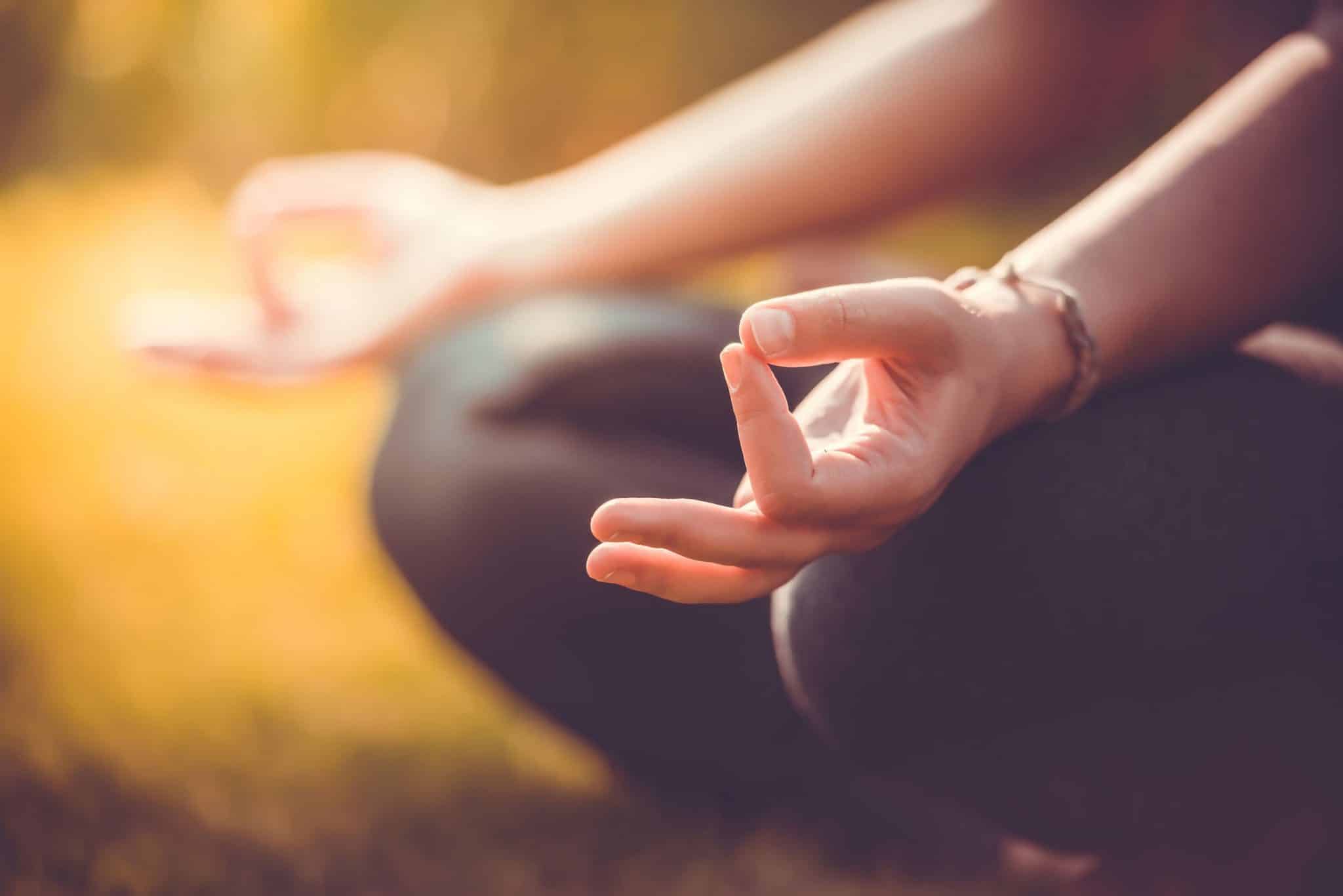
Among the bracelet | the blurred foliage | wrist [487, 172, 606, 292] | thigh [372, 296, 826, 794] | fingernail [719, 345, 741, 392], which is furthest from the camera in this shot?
the blurred foliage

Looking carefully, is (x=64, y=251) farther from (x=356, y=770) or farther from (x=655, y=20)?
(x=356, y=770)

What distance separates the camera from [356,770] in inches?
36.5

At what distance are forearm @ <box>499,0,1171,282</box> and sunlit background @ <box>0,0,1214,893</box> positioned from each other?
13 centimetres

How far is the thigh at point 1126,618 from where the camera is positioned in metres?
0.50

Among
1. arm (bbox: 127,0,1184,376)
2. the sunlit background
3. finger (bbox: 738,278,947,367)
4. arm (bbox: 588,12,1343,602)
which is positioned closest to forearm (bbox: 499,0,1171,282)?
arm (bbox: 127,0,1184,376)

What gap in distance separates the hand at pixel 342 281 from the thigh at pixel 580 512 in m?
Answer: 0.16

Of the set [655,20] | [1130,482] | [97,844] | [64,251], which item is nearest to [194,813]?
[97,844]

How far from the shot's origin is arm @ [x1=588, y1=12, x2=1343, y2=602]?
1.32 ft

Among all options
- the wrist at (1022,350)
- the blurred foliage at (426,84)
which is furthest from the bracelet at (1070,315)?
the blurred foliage at (426,84)

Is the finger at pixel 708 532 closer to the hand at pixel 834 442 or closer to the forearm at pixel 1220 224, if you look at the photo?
the hand at pixel 834 442

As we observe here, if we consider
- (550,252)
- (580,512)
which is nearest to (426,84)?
(550,252)

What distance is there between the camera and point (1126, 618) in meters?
0.50

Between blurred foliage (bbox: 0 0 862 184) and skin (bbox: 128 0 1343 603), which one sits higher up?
blurred foliage (bbox: 0 0 862 184)

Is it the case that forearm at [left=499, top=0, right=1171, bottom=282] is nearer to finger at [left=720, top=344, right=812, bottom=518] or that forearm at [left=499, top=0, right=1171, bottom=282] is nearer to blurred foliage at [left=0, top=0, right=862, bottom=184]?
finger at [left=720, top=344, right=812, bottom=518]
